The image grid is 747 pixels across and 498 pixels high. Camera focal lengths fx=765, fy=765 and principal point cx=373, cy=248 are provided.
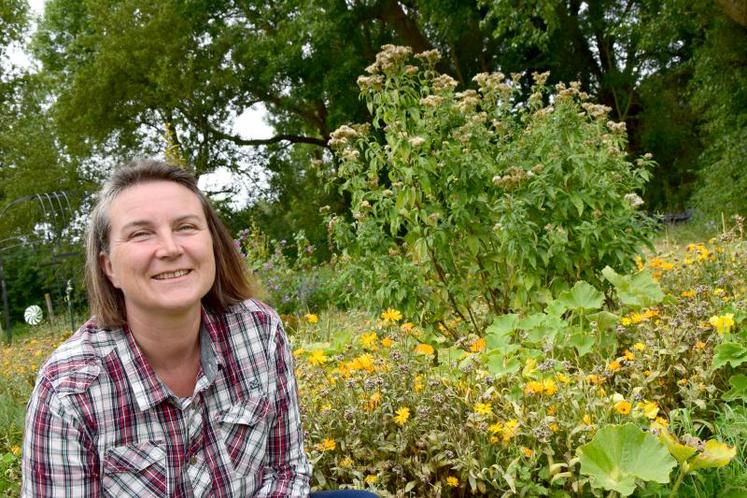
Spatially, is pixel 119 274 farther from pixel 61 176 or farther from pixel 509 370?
pixel 61 176

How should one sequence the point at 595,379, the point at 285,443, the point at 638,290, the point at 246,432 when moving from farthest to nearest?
1. the point at 638,290
2. the point at 595,379
3. the point at 285,443
4. the point at 246,432

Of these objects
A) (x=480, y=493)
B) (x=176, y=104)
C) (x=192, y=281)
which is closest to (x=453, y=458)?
(x=480, y=493)

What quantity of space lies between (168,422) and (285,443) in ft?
1.13

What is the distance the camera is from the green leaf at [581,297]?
323 centimetres

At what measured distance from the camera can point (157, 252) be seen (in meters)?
1.68

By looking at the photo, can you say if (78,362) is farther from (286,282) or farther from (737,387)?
(286,282)

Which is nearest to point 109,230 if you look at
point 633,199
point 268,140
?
point 633,199

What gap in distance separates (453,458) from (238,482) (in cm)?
75

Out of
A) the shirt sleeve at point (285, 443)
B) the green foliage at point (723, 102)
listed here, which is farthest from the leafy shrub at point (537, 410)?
the green foliage at point (723, 102)

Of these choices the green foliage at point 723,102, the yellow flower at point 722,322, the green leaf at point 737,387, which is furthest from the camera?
the green foliage at point 723,102

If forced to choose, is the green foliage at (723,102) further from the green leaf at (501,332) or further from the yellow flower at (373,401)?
the yellow flower at (373,401)

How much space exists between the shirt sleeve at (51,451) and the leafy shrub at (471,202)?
2.20 meters

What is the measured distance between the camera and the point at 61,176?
17.2 metres

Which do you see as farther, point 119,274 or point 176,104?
point 176,104
